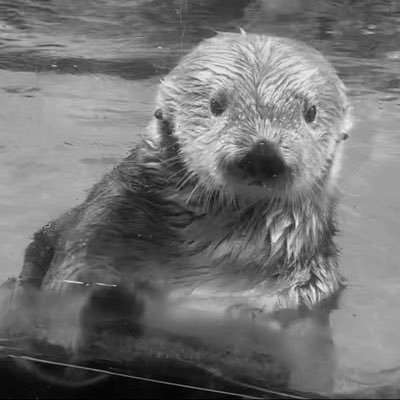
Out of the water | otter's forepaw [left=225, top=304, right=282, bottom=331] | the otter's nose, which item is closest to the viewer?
the otter's nose

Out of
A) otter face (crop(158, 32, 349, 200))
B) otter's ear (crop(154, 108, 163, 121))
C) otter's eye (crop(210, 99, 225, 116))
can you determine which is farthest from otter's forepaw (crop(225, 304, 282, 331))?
otter's ear (crop(154, 108, 163, 121))

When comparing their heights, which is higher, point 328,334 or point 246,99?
point 246,99

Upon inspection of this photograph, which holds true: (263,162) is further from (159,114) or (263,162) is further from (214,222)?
(159,114)

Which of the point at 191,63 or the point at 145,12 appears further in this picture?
the point at 145,12

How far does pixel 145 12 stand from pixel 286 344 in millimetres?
3540

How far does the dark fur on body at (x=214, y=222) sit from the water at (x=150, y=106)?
215 mm

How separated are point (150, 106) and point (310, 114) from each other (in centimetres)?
127

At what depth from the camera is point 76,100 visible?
4398 millimetres

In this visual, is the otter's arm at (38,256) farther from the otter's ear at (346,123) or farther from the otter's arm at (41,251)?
the otter's ear at (346,123)

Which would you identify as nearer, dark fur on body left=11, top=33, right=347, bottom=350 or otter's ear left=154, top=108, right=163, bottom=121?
dark fur on body left=11, top=33, right=347, bottom=350

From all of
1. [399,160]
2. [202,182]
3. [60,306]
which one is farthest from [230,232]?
[399,160]

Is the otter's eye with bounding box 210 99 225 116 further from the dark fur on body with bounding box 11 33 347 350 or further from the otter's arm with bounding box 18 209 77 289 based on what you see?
the otter's arm with bounding box 18 209 77 289

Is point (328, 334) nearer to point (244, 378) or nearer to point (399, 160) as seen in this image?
point (244, 378)

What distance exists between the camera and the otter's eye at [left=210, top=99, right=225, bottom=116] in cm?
291
